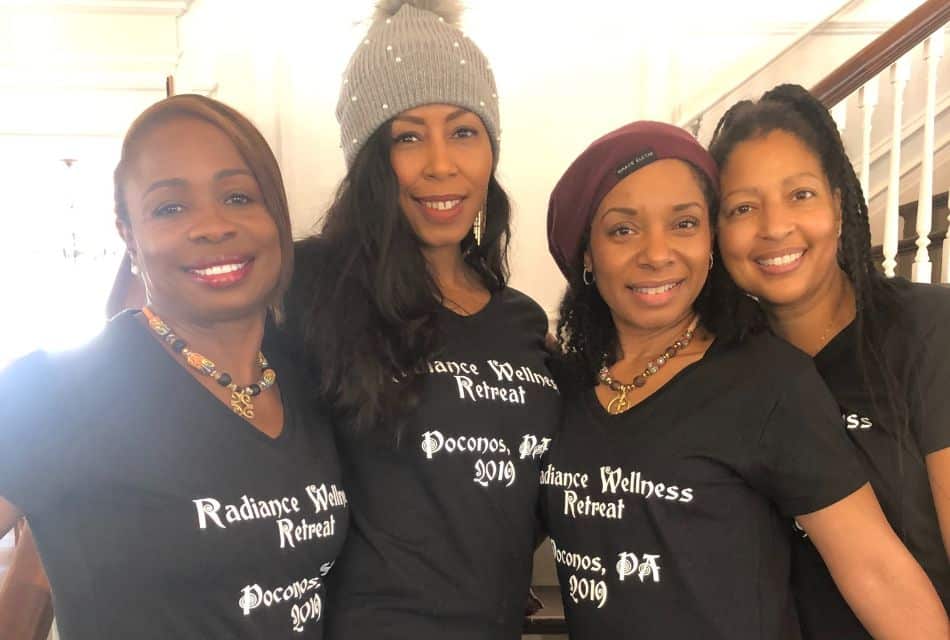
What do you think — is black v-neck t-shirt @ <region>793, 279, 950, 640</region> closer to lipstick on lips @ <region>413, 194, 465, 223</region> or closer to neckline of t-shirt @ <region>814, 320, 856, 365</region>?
neckline of t-shirt @ <region>814, 320, 856, 365</region>

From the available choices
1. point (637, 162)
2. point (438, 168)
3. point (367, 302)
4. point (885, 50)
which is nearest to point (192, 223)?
point (367, 302)

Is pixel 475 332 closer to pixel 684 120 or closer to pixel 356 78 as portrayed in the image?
pixel 356 78

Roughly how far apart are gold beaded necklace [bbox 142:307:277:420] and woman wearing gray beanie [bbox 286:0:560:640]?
0.14 metres

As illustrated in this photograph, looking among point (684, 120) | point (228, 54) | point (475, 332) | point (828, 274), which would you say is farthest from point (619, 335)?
point (228, 54)

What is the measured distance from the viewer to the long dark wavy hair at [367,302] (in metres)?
1.16

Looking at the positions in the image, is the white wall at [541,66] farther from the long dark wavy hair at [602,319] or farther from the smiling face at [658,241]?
the smiling face at [658,241]

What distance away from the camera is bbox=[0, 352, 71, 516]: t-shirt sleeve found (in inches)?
33.5

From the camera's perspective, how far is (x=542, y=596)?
103 inches

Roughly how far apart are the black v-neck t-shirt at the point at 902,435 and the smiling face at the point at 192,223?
977 millimetres

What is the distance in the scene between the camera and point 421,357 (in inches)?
47.4

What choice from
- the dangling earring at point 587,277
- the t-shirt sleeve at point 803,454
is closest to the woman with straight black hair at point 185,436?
the dangling earring at point 587,277

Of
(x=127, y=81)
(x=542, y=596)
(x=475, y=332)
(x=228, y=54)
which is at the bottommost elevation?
(x=542, y=596)

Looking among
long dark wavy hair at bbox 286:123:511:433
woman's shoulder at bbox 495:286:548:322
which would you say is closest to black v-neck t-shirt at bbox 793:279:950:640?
woman's shoulder at bbox 495:286:548:322

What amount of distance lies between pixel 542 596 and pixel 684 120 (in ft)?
7.17
